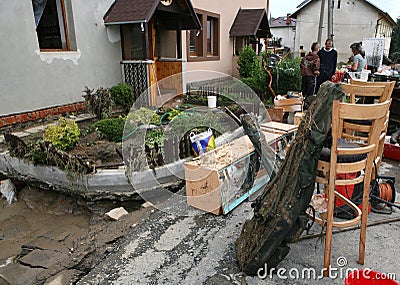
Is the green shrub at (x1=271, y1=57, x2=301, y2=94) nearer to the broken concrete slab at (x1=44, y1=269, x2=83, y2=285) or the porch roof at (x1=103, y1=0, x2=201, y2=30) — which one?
the porch roof at (x1=103, y1=0, x2=201, y2=30)

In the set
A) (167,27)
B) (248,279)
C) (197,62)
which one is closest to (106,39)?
(167,27)

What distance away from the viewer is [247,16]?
12672mm

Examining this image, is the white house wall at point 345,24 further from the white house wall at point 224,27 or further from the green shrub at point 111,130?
the green shrub at point 111,130

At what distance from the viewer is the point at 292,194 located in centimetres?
212

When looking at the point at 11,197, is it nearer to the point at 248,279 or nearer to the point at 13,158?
the point at 13,158

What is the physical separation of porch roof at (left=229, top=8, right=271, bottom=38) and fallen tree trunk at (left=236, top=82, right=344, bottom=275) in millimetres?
10786

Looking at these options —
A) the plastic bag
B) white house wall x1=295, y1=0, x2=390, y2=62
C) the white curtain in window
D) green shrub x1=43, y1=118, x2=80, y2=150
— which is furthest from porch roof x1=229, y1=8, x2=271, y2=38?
white house wall x1=295, y1=0, x2=390, y2=62

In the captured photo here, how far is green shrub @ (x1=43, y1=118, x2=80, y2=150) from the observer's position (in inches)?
179

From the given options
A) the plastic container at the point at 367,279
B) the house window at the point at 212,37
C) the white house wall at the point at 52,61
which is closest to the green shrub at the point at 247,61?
the house window at the point at 212,37

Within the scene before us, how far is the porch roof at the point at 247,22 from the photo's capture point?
12.1 metres

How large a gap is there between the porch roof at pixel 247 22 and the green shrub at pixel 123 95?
699 cm

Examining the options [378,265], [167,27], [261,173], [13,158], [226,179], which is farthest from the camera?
[167,27]

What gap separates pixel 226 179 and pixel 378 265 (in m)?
1.59

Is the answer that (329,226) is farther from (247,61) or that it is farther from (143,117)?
(247,61)
